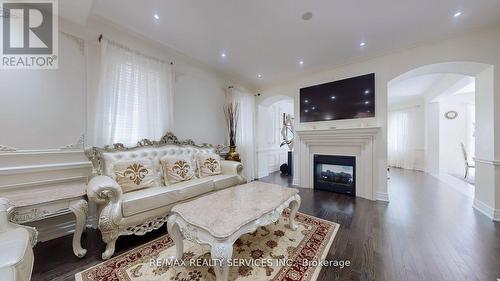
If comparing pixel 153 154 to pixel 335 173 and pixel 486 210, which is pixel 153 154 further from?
pixel 486 210

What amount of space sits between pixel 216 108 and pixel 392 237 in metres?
3.62

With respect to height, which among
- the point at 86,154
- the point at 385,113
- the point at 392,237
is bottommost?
the point at 392,237

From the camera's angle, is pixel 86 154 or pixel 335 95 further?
pixel 335 95

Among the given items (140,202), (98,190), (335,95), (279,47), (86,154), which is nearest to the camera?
(98,190)

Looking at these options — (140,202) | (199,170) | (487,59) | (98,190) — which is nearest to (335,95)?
(487,59)

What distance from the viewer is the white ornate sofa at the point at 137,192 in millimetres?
1681

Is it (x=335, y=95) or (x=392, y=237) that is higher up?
(x=335, y=95)

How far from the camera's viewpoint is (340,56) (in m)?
3.28

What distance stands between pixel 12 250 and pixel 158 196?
1059 millimetres

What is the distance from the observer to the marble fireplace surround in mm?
3219

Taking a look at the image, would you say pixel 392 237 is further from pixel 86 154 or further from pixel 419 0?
pixel 86 154

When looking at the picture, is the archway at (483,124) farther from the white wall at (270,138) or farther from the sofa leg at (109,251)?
the sofa leg at (109,251)

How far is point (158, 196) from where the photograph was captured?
200 centimetres

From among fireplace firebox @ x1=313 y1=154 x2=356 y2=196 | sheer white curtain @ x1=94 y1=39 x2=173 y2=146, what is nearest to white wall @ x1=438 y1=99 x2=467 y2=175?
fireplace firebox @ x1=313 y1=154 x2=356 y2=196
